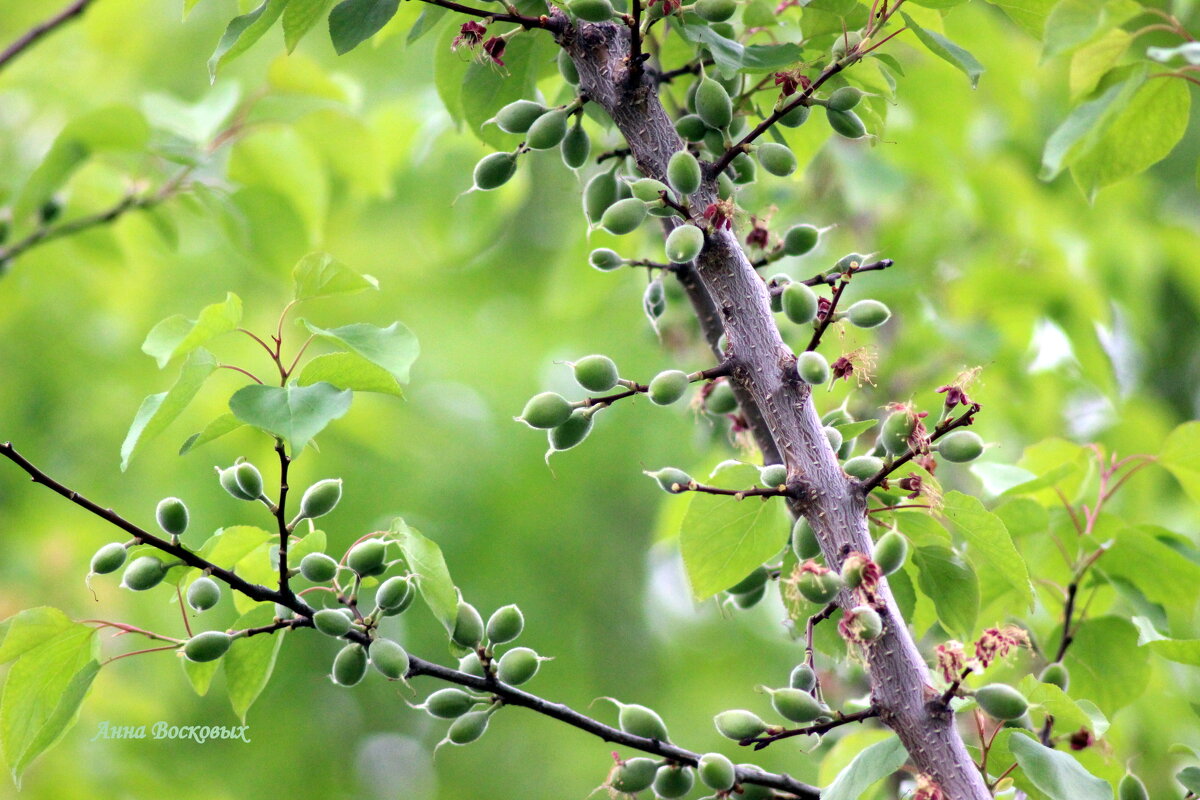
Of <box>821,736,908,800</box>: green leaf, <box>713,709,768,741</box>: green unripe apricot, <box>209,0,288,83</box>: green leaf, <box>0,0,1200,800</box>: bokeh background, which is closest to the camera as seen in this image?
<box>821,736,908,800</box>: green leaf

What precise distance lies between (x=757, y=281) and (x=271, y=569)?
0.96 m

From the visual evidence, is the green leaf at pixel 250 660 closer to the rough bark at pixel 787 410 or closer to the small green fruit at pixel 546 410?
the small green fruit at pixel 546 410

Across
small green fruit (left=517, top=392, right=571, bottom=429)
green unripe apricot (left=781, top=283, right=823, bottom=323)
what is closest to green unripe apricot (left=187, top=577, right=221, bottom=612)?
small green fruit (left=517, top=392, right=571, bottom=429)

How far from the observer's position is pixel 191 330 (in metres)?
1.50

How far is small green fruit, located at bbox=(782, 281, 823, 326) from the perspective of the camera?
→ 1.43m

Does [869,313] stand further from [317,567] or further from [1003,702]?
[317,567]

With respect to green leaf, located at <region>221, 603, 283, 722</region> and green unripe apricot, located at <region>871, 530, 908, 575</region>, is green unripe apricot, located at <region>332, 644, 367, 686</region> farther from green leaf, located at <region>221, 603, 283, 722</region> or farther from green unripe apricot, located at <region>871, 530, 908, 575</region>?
green unripe apricot, located at <region>871, 530, 908, 575</region>

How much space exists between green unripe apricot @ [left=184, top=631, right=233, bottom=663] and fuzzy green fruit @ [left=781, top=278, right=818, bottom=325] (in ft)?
3.06

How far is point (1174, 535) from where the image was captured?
193 centimetres

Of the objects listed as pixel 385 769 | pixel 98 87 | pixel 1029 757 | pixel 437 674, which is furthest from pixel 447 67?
pixel 385 769

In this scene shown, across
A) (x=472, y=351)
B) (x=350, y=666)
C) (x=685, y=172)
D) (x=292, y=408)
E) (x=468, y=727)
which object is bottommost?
(x=472, y=351)

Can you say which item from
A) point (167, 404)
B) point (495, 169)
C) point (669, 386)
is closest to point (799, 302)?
point (669, 386)

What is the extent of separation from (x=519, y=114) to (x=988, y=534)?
0.97 m

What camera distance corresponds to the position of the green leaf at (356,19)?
1521 millimetres
